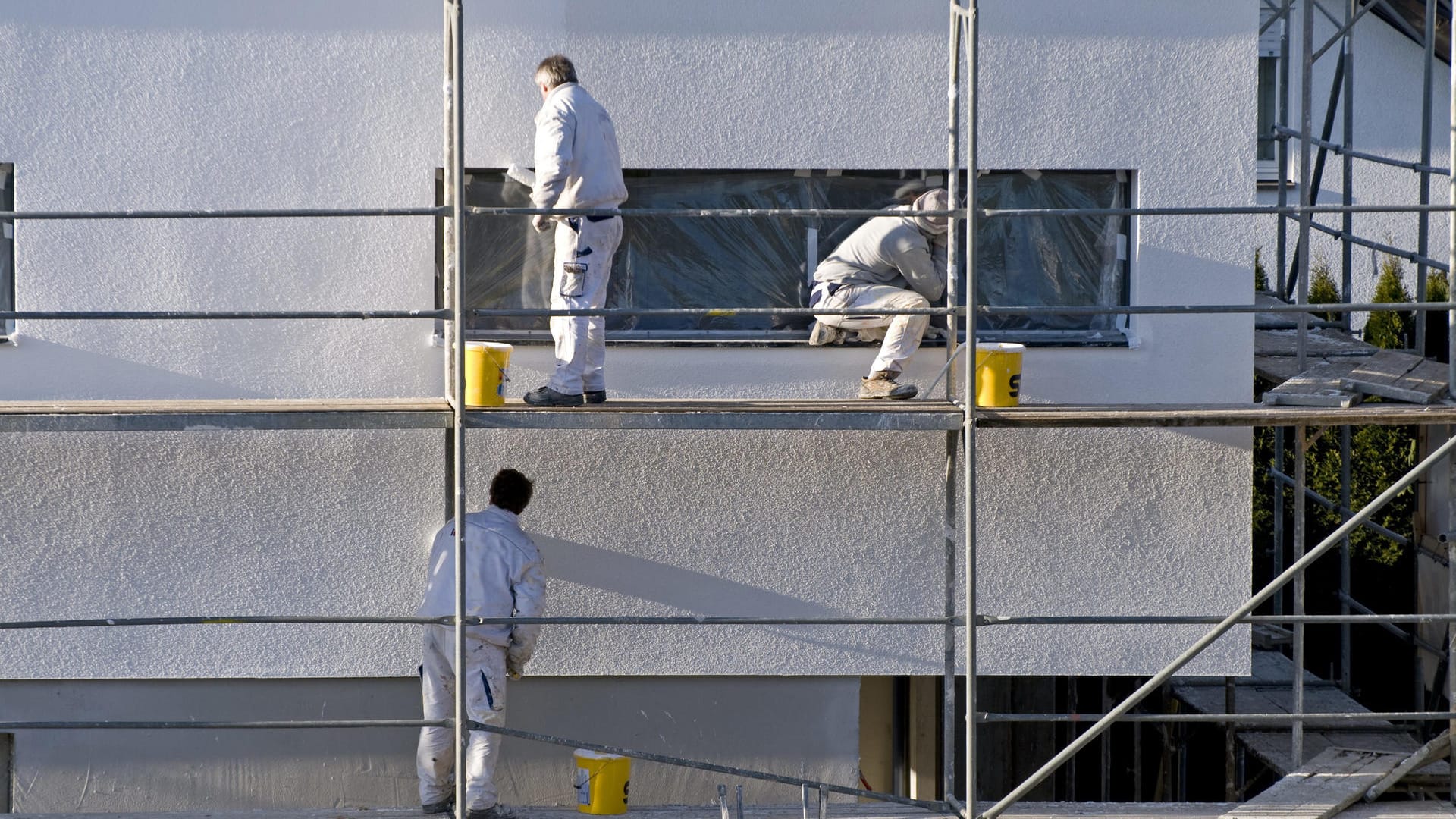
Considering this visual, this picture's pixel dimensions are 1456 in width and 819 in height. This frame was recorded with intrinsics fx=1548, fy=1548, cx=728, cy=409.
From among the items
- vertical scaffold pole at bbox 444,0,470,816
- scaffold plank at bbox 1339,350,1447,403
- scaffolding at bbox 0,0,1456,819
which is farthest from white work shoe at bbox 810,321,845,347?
scaffold plank at bbox 1339,350,1447,403

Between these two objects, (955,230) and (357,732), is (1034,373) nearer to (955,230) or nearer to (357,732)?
(955,230)

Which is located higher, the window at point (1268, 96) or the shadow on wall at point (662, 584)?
the window at point (1268, 96)

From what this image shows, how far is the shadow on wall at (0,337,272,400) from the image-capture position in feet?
19.6

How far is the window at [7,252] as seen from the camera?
19.7 ft

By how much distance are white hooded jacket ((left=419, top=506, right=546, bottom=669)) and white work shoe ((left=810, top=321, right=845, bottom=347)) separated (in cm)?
144

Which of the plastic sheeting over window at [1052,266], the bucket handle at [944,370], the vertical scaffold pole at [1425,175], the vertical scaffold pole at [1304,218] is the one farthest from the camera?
the vertical scaffold pole at [1425,175]

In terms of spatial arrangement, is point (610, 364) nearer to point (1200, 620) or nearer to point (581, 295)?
point (581, 295)

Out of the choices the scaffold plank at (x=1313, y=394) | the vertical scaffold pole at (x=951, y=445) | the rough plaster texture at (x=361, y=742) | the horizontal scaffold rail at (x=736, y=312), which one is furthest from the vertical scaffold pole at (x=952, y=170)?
the rough plaster texture at (x=361, y=742)

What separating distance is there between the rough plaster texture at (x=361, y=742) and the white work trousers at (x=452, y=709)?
69 centimetres

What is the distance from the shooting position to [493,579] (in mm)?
5500

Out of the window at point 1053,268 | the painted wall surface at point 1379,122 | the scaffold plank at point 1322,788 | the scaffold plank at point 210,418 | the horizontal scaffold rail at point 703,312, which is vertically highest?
the painted wall surface at point 1379,122

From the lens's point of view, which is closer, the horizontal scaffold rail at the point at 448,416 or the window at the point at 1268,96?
the horizontal scaffold rail at the point at 448,416

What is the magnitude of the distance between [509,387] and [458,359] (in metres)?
1.03

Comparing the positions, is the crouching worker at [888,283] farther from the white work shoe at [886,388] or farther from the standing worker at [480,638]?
the standing worker at [480,638]
